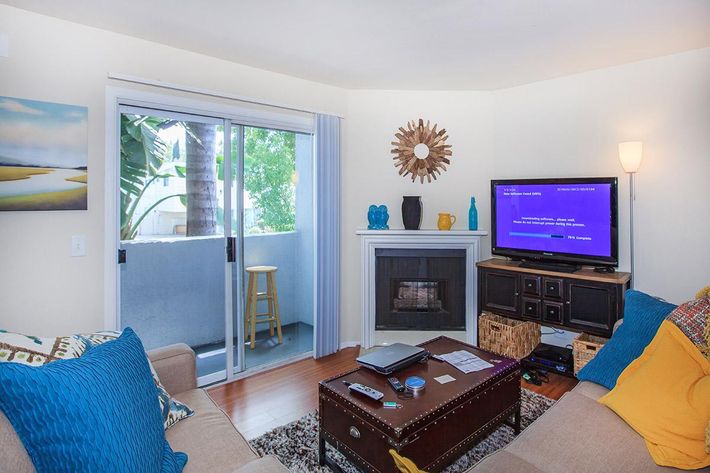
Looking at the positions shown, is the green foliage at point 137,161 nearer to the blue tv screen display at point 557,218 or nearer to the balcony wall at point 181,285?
the balcony wall at point 181,285

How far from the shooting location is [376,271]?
4.04m

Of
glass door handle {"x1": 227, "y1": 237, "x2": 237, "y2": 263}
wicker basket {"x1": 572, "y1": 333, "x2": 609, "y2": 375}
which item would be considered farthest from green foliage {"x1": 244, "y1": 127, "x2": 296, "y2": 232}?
wicker basket {"x1": 572, "y1": 333, "x2": 609, "y2": 375}

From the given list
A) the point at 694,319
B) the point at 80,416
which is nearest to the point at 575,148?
the point at 694,319

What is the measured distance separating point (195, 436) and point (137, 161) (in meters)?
2.02

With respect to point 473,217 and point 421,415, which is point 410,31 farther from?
point 421,415

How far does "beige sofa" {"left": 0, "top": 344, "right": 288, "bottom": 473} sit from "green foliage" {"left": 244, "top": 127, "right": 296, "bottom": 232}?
5.52 feet

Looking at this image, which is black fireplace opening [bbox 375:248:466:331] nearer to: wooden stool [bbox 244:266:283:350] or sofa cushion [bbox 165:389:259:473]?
wooden stool [bbox 244:266:283:350]

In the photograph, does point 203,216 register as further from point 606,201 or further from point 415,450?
point 606,201

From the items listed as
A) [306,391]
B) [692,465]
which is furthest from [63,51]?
[692,465]

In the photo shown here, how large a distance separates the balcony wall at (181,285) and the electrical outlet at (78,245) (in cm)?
24

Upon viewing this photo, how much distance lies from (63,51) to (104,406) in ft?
7.78

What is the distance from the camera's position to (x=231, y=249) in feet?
10.9

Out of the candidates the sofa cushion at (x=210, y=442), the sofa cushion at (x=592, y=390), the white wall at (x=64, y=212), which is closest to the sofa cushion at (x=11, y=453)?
the sofa cushion at (x=210, y=442)

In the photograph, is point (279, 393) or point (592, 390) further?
point (279, 393)
